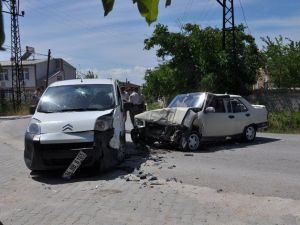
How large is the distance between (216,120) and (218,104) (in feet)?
2.09

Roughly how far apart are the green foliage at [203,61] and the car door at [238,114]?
8.64m

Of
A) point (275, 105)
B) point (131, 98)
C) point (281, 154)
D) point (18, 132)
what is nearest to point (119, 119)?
point (281, 154)

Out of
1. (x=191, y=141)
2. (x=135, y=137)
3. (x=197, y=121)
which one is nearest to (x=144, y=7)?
(x=191, y=141)

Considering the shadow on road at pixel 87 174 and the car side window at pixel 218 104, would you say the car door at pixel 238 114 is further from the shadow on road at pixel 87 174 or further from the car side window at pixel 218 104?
the shadow on road at pixel 87 174

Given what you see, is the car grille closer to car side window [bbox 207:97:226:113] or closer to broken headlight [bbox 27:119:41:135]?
broken headlight [bbox 27:119:41:135]

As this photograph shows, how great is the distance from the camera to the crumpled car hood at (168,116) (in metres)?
13.2

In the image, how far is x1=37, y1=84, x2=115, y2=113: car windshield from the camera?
10.4 meters

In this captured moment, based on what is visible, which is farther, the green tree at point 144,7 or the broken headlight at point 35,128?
the broken headlight at point 35,128

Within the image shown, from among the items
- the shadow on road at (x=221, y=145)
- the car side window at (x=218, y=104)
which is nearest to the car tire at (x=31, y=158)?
the shadow on road at (x=221, y=145)

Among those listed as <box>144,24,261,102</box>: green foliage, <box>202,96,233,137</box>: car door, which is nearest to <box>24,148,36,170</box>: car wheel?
<box>202,96,233,137</box>: car door

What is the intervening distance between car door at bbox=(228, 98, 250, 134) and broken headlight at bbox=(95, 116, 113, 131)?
19.4 feet

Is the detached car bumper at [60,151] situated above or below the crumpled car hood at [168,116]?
below

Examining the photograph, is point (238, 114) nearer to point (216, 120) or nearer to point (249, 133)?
point (249, 133)

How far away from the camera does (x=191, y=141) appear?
43.5 feet
